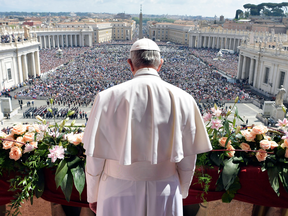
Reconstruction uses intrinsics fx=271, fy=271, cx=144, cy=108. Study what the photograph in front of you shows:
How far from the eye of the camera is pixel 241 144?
154 inches

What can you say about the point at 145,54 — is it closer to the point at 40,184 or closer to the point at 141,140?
the point at 141,140

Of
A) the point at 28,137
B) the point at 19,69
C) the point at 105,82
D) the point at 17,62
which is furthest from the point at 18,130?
the point at 17,62

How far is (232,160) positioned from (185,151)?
162 centimetres

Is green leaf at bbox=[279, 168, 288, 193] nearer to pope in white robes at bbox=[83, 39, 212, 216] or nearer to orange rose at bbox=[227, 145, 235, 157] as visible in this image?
orange rose at bbox=[227, 145, 235, 157]

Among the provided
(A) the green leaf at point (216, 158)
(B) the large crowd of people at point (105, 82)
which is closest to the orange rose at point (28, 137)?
A: (A) the green leaf at point (216, 158)

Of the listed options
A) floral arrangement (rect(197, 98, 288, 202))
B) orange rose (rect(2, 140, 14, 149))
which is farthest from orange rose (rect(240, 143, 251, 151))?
orange rose (rect(2, 140, 14, 149))

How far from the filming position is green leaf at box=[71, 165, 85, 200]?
3592mm

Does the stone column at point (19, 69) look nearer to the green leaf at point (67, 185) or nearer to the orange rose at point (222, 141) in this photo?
the green leaf at point (67, 185)

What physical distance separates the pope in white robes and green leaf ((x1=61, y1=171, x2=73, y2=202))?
1.20 meters

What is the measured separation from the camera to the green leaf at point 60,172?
3572mm

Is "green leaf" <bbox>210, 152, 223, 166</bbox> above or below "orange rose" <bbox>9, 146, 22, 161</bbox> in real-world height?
below

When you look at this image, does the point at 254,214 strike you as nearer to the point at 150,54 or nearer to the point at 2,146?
the point at 150,54

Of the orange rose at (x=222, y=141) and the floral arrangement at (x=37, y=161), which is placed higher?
the orange rose at (x=222, y=141)

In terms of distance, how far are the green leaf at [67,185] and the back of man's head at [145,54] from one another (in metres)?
1.96
